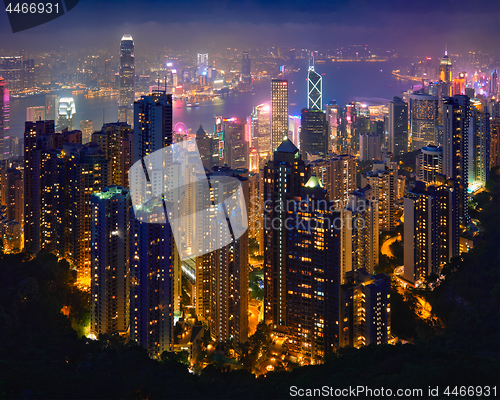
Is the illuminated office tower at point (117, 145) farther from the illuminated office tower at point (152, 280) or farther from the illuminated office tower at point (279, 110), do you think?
the illuminated office tower at point (279, 110)

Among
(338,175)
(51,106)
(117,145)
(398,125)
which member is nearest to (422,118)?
(398,125)

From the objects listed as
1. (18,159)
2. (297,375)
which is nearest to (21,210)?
(18,159)

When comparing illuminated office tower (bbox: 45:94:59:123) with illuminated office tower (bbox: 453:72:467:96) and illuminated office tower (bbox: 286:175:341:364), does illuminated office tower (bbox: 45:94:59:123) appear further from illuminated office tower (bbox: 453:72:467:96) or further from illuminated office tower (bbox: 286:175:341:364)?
illuminated office tower (bbox: 453:72:467:96)

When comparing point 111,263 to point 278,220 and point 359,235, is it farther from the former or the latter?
point 359,235

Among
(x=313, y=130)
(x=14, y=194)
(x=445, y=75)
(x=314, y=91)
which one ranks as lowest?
(x=14, y=194)

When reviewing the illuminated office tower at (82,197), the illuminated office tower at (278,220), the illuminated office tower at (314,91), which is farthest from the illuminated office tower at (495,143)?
the illuminated office tower at (82,197)

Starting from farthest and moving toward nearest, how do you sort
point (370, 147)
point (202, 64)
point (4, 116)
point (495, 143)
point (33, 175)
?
point (370, 147) < point (495, 143) < point (202, 64) < point (4, 116) < point (33, 175)
